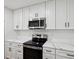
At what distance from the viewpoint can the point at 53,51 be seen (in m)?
1.97

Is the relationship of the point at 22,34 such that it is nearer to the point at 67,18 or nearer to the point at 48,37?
the point at 48,37

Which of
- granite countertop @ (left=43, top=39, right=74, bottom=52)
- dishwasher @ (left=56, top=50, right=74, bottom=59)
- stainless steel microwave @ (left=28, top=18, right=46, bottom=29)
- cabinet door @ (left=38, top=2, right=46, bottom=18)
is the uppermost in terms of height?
cabinet door @ (left=38, top=2, right=46, bottom=18)

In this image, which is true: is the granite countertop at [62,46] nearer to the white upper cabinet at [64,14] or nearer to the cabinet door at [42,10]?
the white upper cabinet at [64,14]

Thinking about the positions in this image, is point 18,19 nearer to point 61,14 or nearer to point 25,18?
point 25,18

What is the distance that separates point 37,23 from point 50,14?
561 mm

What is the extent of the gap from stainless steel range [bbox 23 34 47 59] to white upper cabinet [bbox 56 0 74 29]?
79 cm

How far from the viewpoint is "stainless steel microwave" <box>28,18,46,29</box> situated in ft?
8.13

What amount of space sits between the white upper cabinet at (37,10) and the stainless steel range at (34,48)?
75 centimetres

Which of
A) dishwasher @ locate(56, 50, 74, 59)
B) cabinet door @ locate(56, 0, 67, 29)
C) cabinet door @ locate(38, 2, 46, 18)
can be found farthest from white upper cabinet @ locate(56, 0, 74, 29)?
dishwasher @ locate(56, 50, 74, 59)

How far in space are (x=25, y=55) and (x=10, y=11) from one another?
7.18 ft

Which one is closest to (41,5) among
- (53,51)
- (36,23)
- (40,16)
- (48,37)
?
(40,16)

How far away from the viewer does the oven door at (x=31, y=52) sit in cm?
226

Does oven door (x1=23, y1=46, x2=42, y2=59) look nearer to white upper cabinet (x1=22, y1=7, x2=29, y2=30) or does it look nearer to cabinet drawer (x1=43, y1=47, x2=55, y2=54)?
cabinet drawer (x1=43, y1=47, x2=55, y2=54)

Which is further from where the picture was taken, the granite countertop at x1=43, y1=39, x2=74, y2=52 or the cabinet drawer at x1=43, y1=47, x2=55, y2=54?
the cabinet drawer at x1=43, y1=47, x2=55, y2=54
